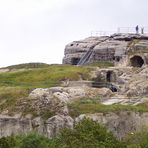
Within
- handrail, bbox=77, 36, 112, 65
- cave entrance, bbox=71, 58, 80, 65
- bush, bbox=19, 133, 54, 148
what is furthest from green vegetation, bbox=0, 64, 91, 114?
bush, bbox=19, 133, 54, 148

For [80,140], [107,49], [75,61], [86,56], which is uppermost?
[107,49]

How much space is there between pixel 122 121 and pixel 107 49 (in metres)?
35.6

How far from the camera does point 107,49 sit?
105 metres

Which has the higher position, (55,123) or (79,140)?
(79,140)

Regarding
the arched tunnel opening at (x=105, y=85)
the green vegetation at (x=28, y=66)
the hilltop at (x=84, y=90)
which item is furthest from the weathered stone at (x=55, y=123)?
the green vegetation at (x=28, y=66)

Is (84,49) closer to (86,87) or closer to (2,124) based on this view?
(86,87)

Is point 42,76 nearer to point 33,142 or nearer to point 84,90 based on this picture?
point 84,90

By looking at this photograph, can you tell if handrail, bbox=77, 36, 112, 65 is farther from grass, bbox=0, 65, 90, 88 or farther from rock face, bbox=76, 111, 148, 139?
rock face, bbox=76, 111, 148, 139

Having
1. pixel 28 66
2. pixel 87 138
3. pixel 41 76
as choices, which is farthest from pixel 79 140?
pixel 28 66

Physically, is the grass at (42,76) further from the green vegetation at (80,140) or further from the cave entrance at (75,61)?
the green vegetation at (80,140)

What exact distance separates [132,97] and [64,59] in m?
34.4

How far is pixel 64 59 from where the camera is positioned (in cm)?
11319

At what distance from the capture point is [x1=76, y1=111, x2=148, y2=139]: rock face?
2749 inches

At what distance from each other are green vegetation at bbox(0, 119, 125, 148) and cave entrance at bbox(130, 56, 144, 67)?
48.6 m
